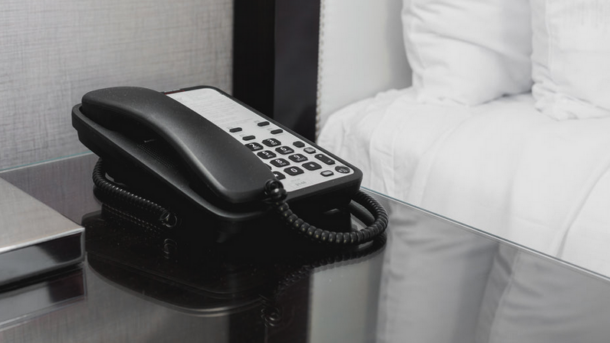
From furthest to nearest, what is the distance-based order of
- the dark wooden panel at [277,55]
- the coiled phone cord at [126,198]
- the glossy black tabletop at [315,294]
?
the dark wooden panel at [277,55] → the coiled phone cord at [126,198] → the glossy black tabletop at [315,294]

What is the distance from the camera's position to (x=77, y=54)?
66cm

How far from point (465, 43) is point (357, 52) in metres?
0.14

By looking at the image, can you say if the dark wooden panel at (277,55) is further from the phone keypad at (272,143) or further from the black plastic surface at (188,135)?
the black plastic surface at (188,135)

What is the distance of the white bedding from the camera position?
0.64 metres

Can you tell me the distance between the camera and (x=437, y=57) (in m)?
0.84

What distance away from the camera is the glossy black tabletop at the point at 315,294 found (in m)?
0.35

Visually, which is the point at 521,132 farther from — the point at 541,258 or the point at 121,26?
the point at 121,26

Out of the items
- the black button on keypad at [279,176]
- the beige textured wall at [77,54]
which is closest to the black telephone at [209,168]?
the black button on keypad at [279,176]

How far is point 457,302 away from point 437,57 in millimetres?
509

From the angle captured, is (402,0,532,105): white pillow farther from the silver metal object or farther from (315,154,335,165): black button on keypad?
the silver metal object

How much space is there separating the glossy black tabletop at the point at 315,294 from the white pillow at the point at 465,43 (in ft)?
1.25

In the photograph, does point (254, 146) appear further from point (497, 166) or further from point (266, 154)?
point (497, 166)

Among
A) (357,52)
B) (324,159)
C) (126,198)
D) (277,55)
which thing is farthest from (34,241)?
(357,52)

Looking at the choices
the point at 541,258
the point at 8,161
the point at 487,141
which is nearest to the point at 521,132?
the point at 487,141
